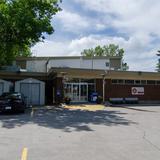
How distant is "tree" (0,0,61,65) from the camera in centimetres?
2620

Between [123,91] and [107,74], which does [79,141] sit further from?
[123,91]

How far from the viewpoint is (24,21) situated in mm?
26062

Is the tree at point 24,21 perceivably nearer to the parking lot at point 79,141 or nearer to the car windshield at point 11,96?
the car windshield at point 11,96

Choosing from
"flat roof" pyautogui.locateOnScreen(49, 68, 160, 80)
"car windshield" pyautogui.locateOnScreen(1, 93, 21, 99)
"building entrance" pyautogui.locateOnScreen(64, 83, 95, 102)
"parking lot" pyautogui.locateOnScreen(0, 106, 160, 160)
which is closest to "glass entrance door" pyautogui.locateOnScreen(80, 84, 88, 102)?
"building entrance" pyautogui.locateOnScreen(64, 83, 95, 102)

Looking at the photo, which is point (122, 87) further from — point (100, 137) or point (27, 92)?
point (100, 137)

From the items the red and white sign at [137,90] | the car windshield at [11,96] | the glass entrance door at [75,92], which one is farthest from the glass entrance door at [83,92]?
the car windshield at [11,96]

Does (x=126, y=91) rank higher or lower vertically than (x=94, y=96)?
higher

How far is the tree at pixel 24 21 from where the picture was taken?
26.2 metres

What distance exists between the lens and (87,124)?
16969 mm

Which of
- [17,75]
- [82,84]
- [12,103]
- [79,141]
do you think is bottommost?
[79,141]

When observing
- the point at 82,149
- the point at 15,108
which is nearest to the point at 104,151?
the point at 82,149

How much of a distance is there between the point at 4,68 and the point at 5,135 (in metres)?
28.6

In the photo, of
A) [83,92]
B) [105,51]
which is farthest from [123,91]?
[105,51]

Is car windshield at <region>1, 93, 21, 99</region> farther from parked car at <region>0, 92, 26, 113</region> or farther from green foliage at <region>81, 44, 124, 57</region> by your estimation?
green foliage at <region>81, 44, 124, 57</region>
